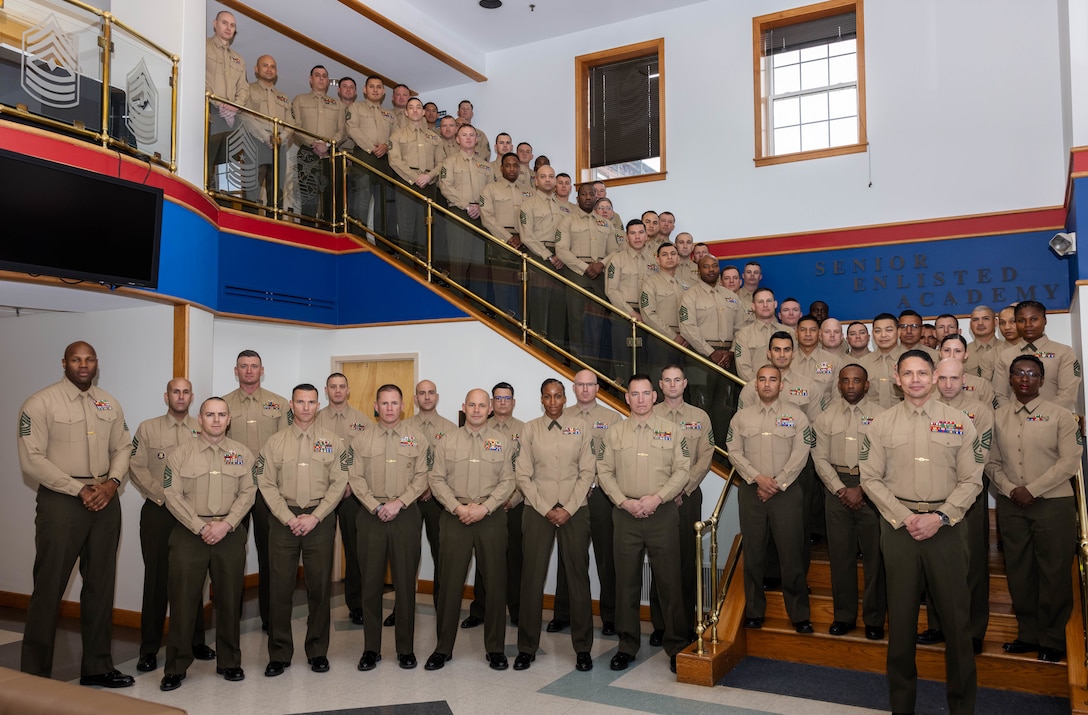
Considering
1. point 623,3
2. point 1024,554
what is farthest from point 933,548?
point 623,3

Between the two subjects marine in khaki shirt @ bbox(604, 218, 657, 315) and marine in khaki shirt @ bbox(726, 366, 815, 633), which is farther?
marine in khaki shirt @ bbox(604, 218, 657, 315)

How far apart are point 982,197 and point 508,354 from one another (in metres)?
5.19

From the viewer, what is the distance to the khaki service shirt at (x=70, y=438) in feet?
17.3

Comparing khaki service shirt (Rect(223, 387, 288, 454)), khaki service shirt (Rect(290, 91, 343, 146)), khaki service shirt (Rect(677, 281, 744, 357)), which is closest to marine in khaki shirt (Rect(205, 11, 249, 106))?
khaki service shirt (Rect(290, 91, 343, 146))

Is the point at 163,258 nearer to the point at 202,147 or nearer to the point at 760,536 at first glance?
the point at 202,147

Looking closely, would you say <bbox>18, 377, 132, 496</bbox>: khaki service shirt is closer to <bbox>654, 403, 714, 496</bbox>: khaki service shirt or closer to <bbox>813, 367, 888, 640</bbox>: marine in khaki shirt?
<bbox>654, 403, 714, 496</bbox>: khaki service shirt

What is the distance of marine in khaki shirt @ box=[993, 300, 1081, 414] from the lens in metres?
5.89

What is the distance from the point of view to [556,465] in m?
5.96

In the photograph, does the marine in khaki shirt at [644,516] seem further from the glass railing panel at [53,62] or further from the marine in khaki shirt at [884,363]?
the glass railing panel at [53,62]

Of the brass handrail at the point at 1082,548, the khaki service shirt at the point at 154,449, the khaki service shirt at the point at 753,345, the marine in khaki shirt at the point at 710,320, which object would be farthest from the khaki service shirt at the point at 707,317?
the khaki service shirt at the point at 154,449

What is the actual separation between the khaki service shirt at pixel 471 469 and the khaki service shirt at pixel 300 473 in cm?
69

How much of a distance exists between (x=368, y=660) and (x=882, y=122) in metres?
7.65

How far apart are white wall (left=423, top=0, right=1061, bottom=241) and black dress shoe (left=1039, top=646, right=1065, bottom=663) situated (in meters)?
5.07

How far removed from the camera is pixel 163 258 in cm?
636
